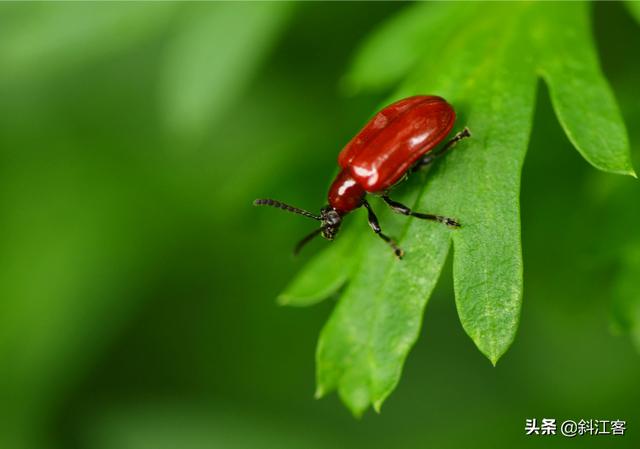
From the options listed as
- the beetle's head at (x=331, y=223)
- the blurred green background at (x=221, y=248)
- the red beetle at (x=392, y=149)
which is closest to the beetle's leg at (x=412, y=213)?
the red beetle at (x=392, y=149)

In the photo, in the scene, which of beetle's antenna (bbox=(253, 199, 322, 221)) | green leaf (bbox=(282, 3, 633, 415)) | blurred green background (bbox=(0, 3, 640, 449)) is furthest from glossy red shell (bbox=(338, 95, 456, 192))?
blurred green background (bbox=(0, 3, 640, 449))

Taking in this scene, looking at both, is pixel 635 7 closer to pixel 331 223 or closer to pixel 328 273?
pixel 331 223

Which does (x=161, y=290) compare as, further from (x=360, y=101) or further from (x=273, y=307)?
(x=360, y=101)

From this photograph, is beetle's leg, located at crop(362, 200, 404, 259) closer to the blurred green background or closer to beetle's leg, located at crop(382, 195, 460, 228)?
beetle's leg, located at crop(382, 195, 460, 228)

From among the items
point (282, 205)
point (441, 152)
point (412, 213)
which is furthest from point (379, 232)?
point (282, 205)

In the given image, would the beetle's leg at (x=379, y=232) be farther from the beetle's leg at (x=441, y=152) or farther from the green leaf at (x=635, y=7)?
the green leaf at (x=635, y=7)

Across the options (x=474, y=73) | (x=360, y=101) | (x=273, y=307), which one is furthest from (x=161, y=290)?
(x=474, y=73)
